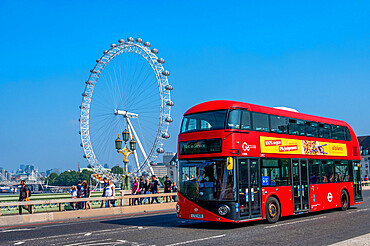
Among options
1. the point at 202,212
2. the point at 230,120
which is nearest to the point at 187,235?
the point at 202,212

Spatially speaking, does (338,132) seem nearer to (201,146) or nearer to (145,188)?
(201,146)

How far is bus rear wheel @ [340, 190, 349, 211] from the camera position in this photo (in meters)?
21.4

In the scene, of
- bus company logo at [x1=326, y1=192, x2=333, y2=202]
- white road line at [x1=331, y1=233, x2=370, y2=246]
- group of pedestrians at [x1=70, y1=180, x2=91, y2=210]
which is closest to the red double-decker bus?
bus company logo at [x1=326, y1=192, x2=333, y2=202]

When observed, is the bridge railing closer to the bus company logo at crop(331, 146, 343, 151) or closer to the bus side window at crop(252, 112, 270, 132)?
the bus side window at crop(252, 112, 270, 132)

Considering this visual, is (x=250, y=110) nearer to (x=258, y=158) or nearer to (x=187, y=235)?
(x=258, y=158)

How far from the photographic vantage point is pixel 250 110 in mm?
15703

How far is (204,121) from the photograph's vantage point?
1551 cm

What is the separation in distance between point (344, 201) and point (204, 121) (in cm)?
1012

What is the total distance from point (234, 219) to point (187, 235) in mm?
1999

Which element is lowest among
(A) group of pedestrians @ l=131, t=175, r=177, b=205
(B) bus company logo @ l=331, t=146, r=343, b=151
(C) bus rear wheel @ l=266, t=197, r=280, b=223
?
(C) bus rear wheel @ l=266, t=197, r=280, b=223

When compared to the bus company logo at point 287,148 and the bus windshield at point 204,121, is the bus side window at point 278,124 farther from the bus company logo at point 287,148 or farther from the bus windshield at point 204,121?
the bus windshield at point 204,121

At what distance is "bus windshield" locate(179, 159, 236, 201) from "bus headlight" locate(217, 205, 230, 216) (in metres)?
0.26

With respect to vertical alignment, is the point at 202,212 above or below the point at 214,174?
below

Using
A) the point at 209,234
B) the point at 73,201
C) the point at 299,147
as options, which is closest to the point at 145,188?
the point at 73,201
